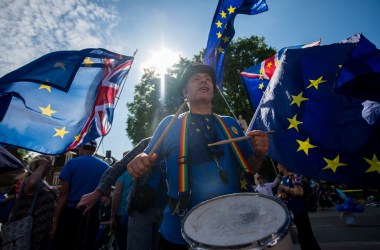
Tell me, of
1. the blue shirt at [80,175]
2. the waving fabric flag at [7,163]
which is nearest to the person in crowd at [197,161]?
the blue shirt at [80,175]

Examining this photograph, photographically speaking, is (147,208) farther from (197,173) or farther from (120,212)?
(120,212)

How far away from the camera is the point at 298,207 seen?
5012mm

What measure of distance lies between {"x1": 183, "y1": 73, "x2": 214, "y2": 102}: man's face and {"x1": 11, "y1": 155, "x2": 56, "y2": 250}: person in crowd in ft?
10.4

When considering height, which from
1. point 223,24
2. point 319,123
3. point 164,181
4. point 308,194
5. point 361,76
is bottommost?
point 308,194

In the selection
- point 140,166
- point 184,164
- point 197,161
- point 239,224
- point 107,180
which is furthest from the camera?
point 107,180

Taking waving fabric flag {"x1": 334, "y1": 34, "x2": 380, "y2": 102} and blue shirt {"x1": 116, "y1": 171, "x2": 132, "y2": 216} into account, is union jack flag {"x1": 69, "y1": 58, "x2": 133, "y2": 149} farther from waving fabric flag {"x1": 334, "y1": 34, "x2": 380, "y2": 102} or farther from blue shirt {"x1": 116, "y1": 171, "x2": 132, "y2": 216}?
waving fabric flag {"x1": 334, "y1": 34, "x2": 380, "y2": 102}

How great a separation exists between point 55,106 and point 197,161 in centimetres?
309

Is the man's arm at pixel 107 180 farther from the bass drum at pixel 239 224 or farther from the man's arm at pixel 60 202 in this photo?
the bass drum at pixel 239 224

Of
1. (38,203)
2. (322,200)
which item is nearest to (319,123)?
(38,203)

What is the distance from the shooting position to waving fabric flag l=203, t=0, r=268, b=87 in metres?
4.93

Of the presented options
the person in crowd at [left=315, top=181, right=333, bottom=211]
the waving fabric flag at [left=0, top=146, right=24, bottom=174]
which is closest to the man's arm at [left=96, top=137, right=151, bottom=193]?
the waving fabric flag at [left=0, top=146, right=24, bottom=174]

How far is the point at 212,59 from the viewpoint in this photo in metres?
5.01

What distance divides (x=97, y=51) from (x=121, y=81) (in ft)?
2.76

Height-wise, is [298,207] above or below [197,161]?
below
